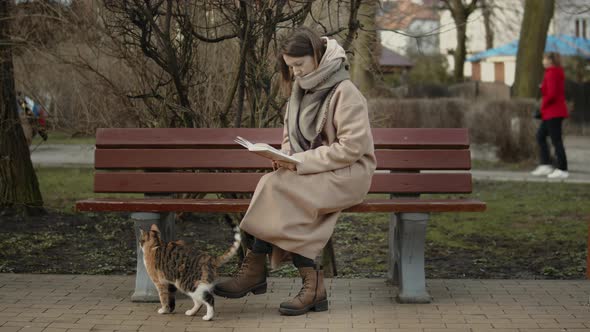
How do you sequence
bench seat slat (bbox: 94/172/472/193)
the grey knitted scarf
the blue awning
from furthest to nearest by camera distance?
1. the blue awning
2. bench seat slat (bbox: 94/172/472/193)
3. the grey knitted scarf

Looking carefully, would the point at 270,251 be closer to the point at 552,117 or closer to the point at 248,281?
the point at 248,281

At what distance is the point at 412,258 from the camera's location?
597cm

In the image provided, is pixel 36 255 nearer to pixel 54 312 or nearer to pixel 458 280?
pixel 54 312

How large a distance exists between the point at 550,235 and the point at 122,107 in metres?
3.90

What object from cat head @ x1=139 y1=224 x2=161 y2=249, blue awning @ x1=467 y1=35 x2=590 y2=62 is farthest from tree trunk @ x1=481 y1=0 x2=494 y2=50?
cat head @ x1=139 y1=224 x2=161 y2=249

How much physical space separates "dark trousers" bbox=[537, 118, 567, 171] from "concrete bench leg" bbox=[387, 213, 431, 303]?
330 inches

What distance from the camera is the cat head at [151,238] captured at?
571 cm

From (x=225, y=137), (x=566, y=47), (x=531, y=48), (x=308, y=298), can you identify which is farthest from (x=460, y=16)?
(x=308, y=298)

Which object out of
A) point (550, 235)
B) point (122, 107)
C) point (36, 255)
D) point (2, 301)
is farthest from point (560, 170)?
point (2, 301)

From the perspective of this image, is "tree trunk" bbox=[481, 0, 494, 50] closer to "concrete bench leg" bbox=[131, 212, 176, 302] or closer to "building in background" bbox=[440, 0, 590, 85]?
"building in background" bbox=[440, 0, 590, 85]

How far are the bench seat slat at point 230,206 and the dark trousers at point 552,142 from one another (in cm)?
841

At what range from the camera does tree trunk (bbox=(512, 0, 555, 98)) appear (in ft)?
77.8

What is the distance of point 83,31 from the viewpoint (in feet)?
27.9

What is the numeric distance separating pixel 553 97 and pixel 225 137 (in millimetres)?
8702
